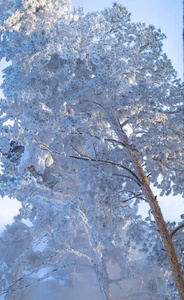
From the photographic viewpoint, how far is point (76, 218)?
9352mm

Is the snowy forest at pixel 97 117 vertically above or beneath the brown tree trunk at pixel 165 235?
above

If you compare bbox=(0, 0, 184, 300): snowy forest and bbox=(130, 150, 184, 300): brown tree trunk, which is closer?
bbox=(130, 150, 184, 300): brown tree trunk

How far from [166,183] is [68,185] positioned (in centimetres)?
808

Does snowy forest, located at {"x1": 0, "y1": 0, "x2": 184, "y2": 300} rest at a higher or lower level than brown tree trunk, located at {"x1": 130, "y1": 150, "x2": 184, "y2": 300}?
higher

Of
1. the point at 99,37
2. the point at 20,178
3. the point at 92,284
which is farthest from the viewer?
the point at 92,284

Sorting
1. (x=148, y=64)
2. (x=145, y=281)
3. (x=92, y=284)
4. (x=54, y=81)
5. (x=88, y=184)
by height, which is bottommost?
(x=145, y=281)

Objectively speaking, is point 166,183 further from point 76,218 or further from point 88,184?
point 76,218

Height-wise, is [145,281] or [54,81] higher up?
[54,81]

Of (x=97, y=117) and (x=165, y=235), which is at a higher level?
(x=97, y=117)

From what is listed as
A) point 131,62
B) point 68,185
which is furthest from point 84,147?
point 68,185

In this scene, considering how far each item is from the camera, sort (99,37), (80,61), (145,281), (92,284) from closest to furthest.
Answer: (80,61) < (99,37) < (145,281) < (92,284)

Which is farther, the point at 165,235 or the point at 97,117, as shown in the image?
the point at 97,117

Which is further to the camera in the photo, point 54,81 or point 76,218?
point 76,218

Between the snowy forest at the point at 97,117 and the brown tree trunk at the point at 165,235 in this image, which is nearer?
the brown tree trunk at the point at 165,235
